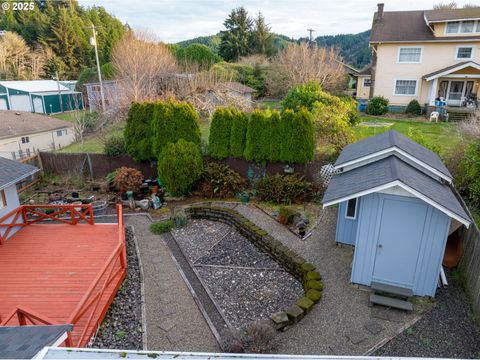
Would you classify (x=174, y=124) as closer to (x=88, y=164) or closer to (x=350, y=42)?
(x=88, y=164)

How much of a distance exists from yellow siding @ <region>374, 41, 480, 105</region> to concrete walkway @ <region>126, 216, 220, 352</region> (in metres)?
25.9

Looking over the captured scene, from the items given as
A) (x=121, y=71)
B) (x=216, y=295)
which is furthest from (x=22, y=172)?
(x=121, y=71)

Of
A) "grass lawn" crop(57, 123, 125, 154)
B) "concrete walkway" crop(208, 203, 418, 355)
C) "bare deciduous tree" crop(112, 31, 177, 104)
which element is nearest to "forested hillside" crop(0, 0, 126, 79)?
"bare deciduous tree" crop(112, 31, 177, 104)

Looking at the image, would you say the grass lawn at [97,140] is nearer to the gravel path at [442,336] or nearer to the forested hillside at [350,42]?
the gravel path at [442,336]

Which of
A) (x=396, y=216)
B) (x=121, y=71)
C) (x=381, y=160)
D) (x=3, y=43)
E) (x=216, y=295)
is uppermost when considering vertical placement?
(x=3, y=43)

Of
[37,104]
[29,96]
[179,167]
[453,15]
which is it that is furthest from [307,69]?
[29,96]

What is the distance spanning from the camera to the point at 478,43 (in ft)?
82.3

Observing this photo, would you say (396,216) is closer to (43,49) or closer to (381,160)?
(381,160)

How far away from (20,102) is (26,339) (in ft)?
143

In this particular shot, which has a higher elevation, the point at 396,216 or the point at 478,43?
the point at 478,43

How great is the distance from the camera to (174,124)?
45.1 ft

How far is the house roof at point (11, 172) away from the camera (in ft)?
30.7

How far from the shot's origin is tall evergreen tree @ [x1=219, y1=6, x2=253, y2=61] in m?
45.1

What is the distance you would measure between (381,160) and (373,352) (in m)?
4.62
